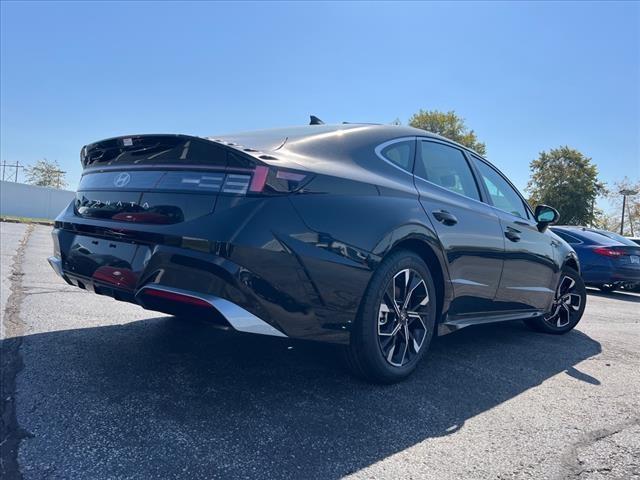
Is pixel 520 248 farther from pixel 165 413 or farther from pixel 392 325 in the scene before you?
pixel 165 413

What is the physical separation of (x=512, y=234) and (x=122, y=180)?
3010 mm

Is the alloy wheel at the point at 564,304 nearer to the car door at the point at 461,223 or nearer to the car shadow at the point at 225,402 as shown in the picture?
the car shadow at the point at 225,402

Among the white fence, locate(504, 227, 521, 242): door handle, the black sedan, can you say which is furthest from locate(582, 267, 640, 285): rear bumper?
the white fence

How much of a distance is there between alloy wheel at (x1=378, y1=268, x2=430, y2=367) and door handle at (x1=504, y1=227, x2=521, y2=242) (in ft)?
4.27

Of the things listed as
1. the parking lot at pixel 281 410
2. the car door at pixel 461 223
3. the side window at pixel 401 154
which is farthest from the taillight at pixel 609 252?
the side window at pixel 401 154

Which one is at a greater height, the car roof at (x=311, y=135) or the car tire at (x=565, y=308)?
the car roof at (x=311, y=135)

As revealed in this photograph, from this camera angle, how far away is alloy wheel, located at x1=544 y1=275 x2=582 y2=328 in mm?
5129

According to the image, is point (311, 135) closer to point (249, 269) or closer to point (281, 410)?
point (249, 269)

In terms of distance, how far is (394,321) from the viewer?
113 inches

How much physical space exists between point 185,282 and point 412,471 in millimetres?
1258

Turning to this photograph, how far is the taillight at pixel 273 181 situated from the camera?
2.30m

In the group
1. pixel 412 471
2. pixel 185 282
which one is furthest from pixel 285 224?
pixel 412 471

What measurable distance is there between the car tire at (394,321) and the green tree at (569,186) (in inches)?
1465

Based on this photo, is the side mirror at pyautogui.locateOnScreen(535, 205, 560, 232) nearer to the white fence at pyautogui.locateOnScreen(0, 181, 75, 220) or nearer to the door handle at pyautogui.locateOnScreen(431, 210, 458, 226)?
the door handle at pyautogui.locateOnScreen(431, 210, 458, 226)
